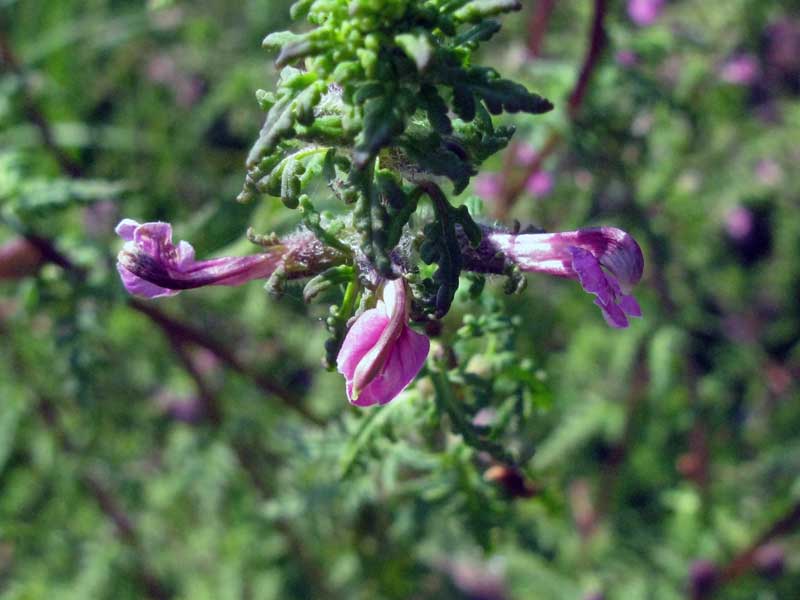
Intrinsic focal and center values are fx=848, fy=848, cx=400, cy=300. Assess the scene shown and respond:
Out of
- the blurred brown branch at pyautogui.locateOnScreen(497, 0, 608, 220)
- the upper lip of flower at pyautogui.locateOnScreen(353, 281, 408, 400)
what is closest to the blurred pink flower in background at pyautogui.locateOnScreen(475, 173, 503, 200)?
the blurred brown branch at pyautogui.locateOnScreen(497, 0, 608, 220)

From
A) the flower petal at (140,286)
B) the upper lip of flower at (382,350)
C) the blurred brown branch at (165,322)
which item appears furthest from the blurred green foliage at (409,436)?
the upper lip of flower at (382,350)

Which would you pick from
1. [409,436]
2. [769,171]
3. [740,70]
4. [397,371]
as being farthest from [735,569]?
[740,70]

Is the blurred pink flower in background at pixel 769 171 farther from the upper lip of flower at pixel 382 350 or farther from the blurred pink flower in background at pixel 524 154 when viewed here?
the upper lip of flower at pixel 382 350

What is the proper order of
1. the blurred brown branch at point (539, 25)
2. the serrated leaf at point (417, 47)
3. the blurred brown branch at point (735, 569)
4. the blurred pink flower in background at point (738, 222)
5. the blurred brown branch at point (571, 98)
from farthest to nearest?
the blurred pink flower in background at point (738, 222)
the blurred brown branch at point (539, 25)
the blurred brown branch at point (735, 569)
the blurred brown branch at point (571, 98)
the serrated leaf at point (417, 47)

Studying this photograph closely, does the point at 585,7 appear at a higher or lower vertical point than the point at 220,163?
higher

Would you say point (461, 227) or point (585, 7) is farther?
point (585, 7)

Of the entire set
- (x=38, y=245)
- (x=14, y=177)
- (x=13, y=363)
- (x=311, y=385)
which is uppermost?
(x=14, y=177)

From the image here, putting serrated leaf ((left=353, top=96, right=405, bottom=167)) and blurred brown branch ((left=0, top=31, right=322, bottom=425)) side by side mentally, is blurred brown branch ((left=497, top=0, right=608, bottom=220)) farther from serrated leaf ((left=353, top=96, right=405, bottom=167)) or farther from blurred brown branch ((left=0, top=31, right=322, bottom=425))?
serrated leaf ((left=353, top=96, right=405, bottom=167))

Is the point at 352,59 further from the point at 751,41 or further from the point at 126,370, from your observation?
the point at 751,41

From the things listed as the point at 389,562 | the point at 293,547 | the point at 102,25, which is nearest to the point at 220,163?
the point at 102,25
